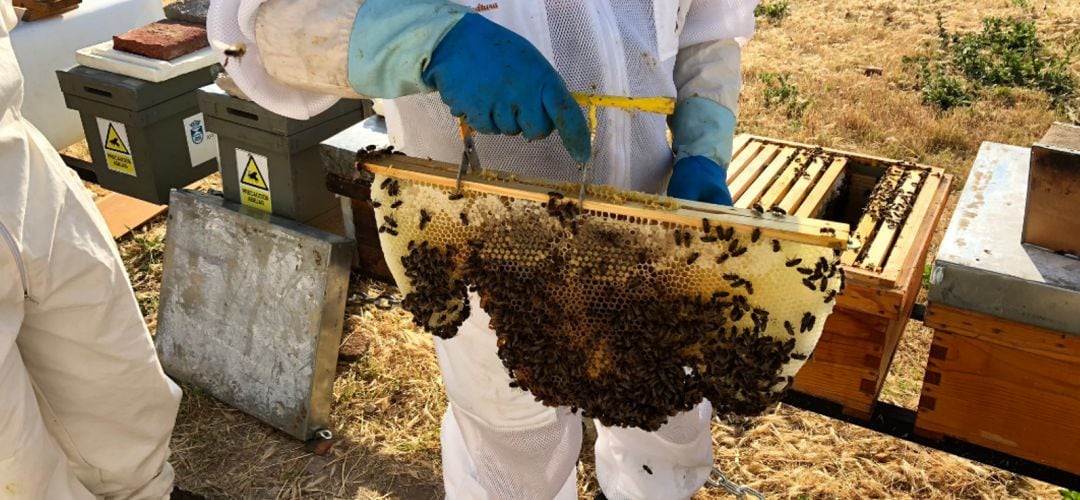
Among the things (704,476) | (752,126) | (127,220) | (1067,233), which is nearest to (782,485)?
(704,476)

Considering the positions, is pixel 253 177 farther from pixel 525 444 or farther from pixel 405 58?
pixel 405 58

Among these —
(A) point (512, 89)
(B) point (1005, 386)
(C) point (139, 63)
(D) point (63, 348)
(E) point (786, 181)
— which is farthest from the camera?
(C) point (139, 63)

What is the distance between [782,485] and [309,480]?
180 cm

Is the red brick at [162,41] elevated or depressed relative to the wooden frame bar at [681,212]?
depressed

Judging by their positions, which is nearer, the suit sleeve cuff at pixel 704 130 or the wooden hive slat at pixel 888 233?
the suit sleeve cuff at pixel 704 130

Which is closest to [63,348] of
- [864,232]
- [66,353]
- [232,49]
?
[66,353]

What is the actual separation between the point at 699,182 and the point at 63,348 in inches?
76.7

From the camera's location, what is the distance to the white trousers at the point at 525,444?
2322 mm

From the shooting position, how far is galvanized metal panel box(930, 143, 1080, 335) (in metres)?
2.15

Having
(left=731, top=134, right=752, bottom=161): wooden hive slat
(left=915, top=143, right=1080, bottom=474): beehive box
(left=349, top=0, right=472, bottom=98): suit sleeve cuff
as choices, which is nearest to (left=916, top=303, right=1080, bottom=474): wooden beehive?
(left=915, top=143, right=1080, bottom=474): beehive box

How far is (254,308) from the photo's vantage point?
3.52 m

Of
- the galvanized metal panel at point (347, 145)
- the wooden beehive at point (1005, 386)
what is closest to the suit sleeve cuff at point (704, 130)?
the wooden beehive at point (1005, 386)

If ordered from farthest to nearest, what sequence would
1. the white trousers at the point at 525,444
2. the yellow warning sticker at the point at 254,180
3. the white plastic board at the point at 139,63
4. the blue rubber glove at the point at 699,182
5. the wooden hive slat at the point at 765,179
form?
the white plastic board at the point at 139,63, the yellow warning sticker at the point at 254,180, the wooden hive slat at the point at 765,179, the white trousers at the point at 525,444, the blue rubber glove at the point at 699,182

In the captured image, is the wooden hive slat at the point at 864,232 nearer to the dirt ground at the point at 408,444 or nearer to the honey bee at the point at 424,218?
the dirt ground at the point at 408,444
